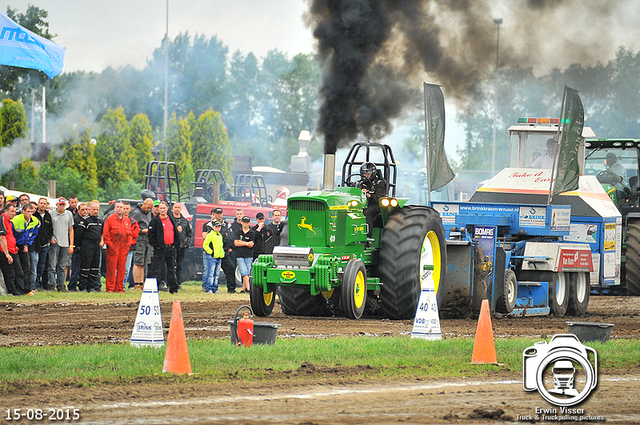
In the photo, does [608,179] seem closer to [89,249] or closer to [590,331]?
[590,331]

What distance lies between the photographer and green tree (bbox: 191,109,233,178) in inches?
1731

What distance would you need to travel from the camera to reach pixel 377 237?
1294 centimetres

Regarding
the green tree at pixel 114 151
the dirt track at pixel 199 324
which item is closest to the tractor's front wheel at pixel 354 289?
the dirt track at pixel 199 324

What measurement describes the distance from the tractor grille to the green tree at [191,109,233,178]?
104 feet

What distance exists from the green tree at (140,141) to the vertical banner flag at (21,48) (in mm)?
20838

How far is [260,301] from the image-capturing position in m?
12.0

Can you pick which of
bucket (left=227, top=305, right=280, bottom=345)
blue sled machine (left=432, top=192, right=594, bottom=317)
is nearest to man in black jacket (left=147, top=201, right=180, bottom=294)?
blue sled machine (left=432, top=192, right=594, bottom=317)

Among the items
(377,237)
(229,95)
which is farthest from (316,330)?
(229,95)

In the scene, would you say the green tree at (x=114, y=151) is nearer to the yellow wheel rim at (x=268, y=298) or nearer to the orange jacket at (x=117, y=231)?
the orange jacket at (x=117, y=231)

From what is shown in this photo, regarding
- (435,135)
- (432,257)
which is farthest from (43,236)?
(432,257)

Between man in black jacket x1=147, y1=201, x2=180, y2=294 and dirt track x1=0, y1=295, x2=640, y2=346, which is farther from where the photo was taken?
man in black jacket x1=147, y1=201, x2=180, y2=294

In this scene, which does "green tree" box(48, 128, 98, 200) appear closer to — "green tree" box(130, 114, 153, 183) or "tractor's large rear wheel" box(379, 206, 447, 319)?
"green tree" box(130, 114, 153, 183)

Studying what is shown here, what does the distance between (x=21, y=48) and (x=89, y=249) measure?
5.72 metres

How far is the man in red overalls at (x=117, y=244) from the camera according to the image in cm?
1702
